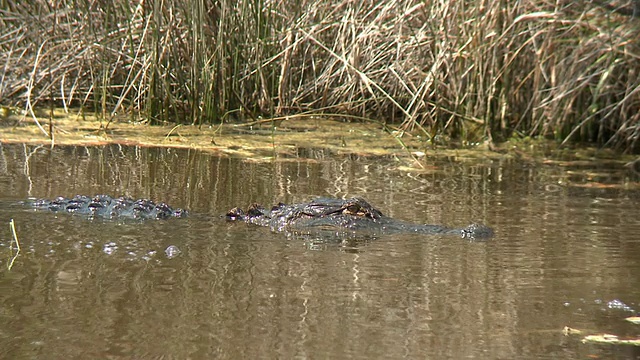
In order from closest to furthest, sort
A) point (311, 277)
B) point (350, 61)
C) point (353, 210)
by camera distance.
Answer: point (311, 277) < point (353, 210) < point (350, 61)

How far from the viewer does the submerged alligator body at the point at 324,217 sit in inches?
190

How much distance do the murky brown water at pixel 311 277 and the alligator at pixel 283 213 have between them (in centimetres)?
11

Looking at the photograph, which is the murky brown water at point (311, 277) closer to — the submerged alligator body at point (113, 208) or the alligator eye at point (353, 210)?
the submerged alligator body at point (113, 208)

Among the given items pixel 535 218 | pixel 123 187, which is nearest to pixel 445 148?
pixel 535 218

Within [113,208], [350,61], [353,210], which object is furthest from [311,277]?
[350,61]

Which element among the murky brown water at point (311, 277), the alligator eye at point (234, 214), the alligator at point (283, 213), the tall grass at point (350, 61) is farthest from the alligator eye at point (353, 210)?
the tall grass at point (350, 61)

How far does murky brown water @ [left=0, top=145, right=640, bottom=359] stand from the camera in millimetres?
3008

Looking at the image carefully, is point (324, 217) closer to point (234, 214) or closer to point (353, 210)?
point (353, 210)

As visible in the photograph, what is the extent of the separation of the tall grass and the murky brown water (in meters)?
1.50

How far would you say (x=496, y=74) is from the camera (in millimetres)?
7582

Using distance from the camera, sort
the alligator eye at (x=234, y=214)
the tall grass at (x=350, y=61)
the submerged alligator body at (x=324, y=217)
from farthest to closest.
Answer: the tall grass at (x=350, y=61) → the alligator eye at (x=234, y=214) → the submerged alligator body at (x=324, y=217)

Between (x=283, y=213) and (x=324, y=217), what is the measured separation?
0.22 meters

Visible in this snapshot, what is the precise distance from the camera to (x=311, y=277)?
3.83m

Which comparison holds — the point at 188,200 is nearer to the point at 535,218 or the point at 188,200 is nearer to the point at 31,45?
the point at 535,218
